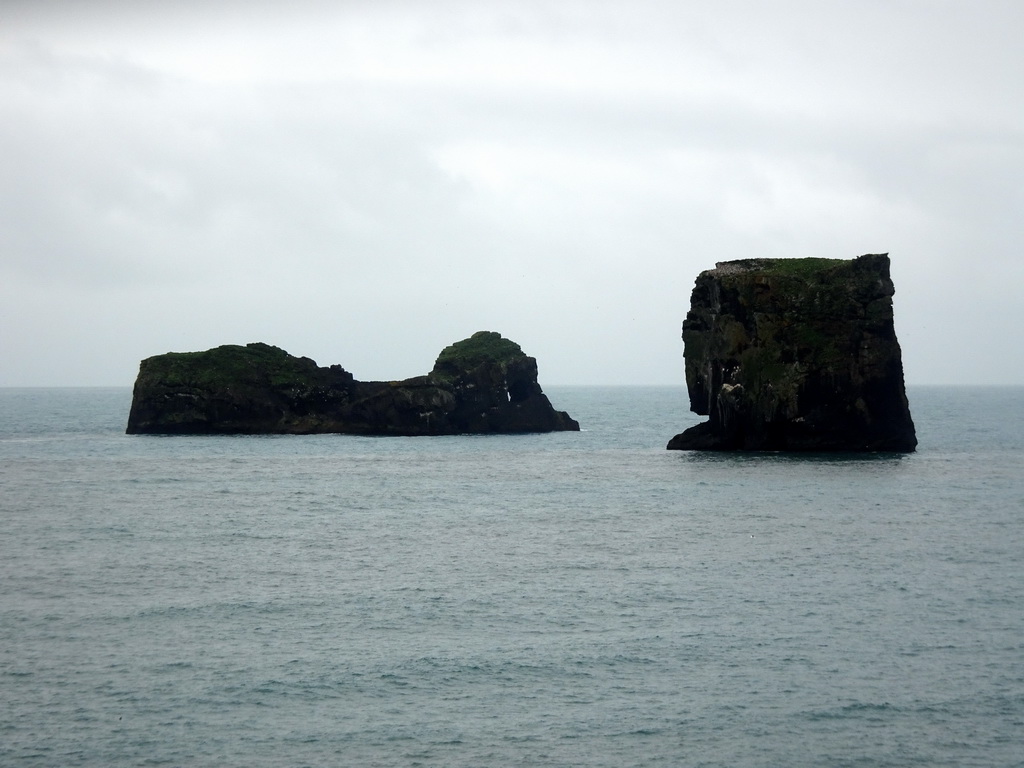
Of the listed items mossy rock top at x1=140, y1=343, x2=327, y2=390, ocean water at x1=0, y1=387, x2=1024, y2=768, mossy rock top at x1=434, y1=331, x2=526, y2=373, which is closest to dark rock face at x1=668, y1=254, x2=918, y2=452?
ocean water at x1=0, y1=387, x2=1024, y2=768

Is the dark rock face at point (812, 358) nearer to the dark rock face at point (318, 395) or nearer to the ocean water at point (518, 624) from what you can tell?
the ocean water at point (518, 624)

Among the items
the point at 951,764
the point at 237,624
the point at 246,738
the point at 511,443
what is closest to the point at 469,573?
the point at 237,624

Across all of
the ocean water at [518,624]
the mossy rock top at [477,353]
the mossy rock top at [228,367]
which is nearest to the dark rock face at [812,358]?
the ocean water at [518,624]

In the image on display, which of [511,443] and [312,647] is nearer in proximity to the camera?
[312,647]

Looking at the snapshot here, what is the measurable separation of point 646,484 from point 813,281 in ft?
73.1

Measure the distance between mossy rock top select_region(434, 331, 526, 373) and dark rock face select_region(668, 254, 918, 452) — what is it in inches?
1306

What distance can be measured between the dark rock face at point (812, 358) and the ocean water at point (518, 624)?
14.2 meters

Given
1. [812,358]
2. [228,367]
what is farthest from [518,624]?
[228,367]

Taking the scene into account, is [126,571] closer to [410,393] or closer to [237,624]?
[237,624]

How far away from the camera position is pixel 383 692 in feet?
93.1

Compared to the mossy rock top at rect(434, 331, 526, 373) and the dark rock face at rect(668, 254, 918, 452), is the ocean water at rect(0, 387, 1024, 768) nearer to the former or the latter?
the dark rock face at rect(668, 254, 918, 452)

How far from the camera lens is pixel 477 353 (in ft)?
375

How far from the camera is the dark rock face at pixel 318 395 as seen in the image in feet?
370

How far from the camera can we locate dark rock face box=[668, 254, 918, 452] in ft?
266
